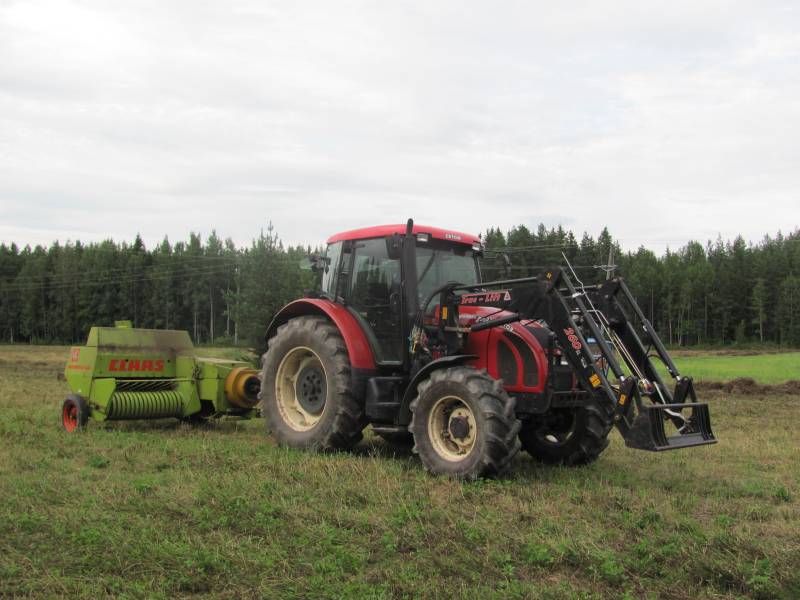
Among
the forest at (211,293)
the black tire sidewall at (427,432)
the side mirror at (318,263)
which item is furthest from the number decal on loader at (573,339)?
the forest at (211,293)

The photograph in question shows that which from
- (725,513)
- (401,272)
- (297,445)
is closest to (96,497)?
(297,445)

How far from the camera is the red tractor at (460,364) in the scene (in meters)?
7.23

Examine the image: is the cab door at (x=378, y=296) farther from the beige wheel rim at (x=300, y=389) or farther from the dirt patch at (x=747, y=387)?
the dirt patch at (x=747, y=387)

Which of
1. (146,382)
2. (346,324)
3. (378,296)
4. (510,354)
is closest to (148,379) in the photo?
(146,382)

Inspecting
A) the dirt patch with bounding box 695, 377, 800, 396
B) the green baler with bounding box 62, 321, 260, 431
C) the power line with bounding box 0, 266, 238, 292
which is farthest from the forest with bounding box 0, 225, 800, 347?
the green baler with bounding box 62, 321, 260, 431

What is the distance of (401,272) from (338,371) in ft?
4.58

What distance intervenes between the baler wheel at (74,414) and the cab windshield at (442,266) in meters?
5.59

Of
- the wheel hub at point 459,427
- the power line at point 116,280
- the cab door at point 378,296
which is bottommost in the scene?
the wheel hub at point 459,427

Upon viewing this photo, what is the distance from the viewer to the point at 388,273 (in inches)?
351

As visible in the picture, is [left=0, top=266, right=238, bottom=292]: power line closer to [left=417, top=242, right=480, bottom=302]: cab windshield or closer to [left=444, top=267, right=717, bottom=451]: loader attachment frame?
[left=417, top=242, right=480, bottom=302]: cab windshield

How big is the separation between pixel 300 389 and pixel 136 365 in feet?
10.9

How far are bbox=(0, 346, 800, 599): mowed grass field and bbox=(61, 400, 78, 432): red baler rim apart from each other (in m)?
2.03

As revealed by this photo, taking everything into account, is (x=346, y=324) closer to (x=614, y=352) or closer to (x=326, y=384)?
(x=326, y=384)

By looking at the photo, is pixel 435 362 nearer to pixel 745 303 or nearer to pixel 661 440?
pixel 661 440
